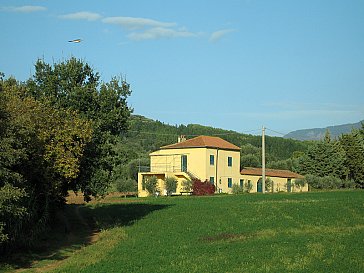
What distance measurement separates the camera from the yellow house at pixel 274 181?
297 ft

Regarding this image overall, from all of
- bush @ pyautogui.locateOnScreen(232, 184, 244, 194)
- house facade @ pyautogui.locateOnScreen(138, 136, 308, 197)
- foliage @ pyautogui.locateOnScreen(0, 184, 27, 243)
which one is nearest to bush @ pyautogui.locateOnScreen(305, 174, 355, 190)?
house facade @ pyautogui.locateOnScreen(138, 136, 308, 197)

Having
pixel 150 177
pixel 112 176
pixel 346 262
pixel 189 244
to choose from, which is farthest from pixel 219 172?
pixel 346 262

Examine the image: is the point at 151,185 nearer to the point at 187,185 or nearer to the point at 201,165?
the point at 187,185

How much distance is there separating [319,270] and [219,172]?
216 feet

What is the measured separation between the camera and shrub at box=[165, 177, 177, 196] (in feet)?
263

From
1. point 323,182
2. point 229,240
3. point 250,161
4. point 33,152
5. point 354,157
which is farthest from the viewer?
point 250,161

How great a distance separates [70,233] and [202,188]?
43552 mm

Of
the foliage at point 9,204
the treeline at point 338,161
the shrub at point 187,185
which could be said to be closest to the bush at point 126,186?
the shrub at point 187,185

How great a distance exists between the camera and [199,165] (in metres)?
83.8

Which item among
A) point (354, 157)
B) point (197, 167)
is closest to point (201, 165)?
point (197, 167)

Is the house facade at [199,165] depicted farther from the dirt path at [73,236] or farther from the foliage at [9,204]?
the foliage at [9,204]

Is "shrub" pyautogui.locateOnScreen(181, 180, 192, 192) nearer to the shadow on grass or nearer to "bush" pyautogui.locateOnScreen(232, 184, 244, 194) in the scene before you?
"bush" pyautogui.locateOnScreen(232, 184, 244, 194)

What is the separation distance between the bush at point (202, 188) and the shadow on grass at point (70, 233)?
26.5m

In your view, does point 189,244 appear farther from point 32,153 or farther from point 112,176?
point 112,176
